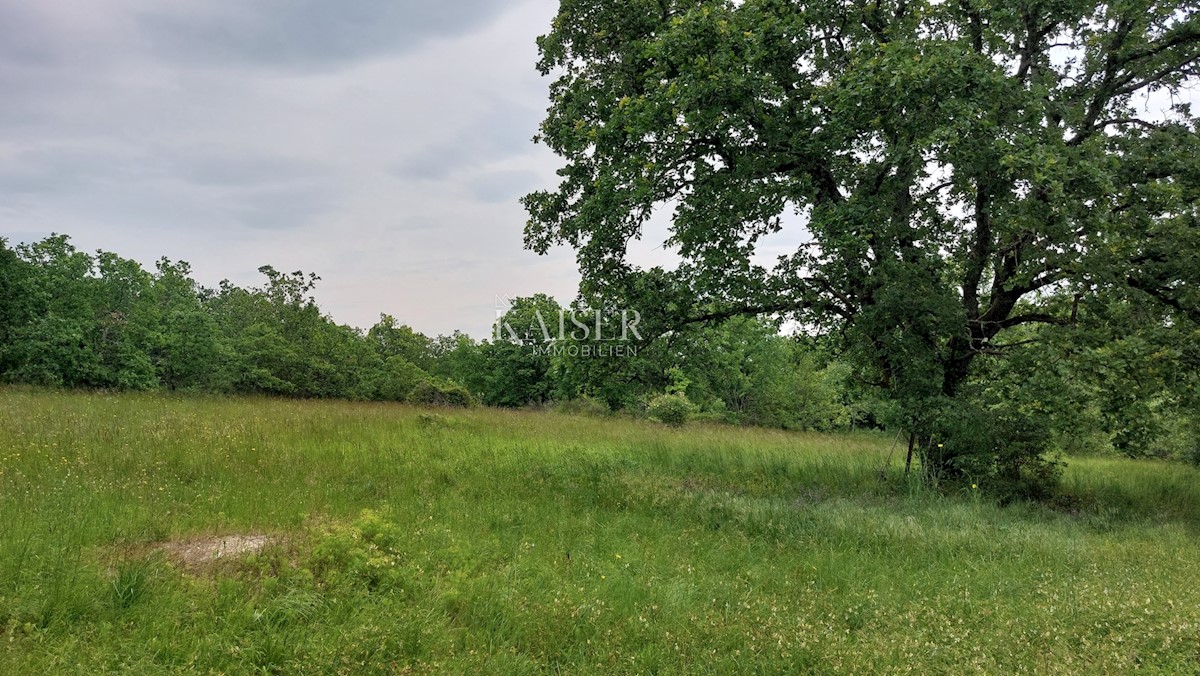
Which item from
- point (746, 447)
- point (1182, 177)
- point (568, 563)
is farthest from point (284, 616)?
point (1182, 177)

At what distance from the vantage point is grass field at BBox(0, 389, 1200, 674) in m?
3.33

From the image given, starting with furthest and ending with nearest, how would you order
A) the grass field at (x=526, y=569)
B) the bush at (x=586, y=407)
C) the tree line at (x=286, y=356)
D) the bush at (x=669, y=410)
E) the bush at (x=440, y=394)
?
the bush at (x=586, y=407), the bush at (x=440, y=394), the bush at (x=669, y=410), the tree line at (x=286, y=356), the grass field at (x=526, y=569)

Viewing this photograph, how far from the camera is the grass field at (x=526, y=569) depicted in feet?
10.9

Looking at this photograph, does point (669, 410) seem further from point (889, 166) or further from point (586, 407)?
point (889, 166)

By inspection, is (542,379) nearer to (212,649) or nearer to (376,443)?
(376,443)

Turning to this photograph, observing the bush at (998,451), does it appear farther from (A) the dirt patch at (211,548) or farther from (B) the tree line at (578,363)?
(A) the dirt patch at (211,548)

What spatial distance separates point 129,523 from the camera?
4664 millimetres

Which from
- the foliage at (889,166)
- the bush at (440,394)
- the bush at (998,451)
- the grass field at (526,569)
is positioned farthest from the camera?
the bush at (440,394)

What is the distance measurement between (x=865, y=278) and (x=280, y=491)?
8.84 meters

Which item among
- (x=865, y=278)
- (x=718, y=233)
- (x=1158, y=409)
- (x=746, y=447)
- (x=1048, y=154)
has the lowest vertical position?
(x=746, y=447)

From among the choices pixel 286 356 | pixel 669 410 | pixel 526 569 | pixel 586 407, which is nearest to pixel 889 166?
pixel 526 569

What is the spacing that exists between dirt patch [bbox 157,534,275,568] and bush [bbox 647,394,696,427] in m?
19.6

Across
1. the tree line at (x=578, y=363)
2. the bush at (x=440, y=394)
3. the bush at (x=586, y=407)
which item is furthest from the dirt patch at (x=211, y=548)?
the bush at (x=586, y=407)

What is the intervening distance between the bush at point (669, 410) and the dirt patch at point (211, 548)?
19609 millimetres
